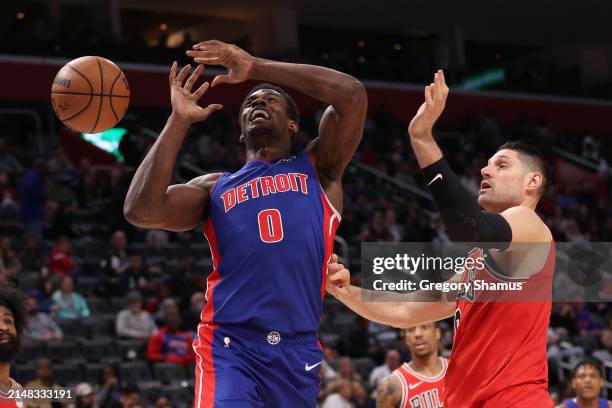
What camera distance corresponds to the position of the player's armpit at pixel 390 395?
729 cm

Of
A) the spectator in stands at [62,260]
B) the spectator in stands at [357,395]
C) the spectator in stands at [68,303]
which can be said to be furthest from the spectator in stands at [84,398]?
the spectator in stands at [62,260]

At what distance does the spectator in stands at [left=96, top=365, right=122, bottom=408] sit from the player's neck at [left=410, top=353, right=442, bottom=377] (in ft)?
14.5

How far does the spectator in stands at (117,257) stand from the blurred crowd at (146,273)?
0.02 meters

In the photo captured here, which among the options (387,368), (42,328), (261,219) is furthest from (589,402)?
(42,328)

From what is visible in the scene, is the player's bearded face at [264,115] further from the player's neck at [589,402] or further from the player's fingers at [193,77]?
the player's neck at [589,402]

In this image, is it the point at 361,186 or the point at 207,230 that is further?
the point at 361,186

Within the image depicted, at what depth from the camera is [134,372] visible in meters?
12.0

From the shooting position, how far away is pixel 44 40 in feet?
65.8

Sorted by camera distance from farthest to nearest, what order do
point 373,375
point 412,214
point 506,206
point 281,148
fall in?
point 412,214
point 373,375
point 281,148
point 506,206

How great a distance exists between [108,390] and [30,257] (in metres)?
3.23

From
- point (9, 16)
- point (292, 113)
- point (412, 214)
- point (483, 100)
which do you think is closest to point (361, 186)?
point (412, 214)

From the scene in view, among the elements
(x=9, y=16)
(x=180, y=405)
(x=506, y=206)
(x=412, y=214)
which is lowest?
(x=180, y=405)

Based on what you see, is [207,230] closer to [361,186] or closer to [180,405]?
[180,405]

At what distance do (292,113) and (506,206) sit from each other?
121 cm
